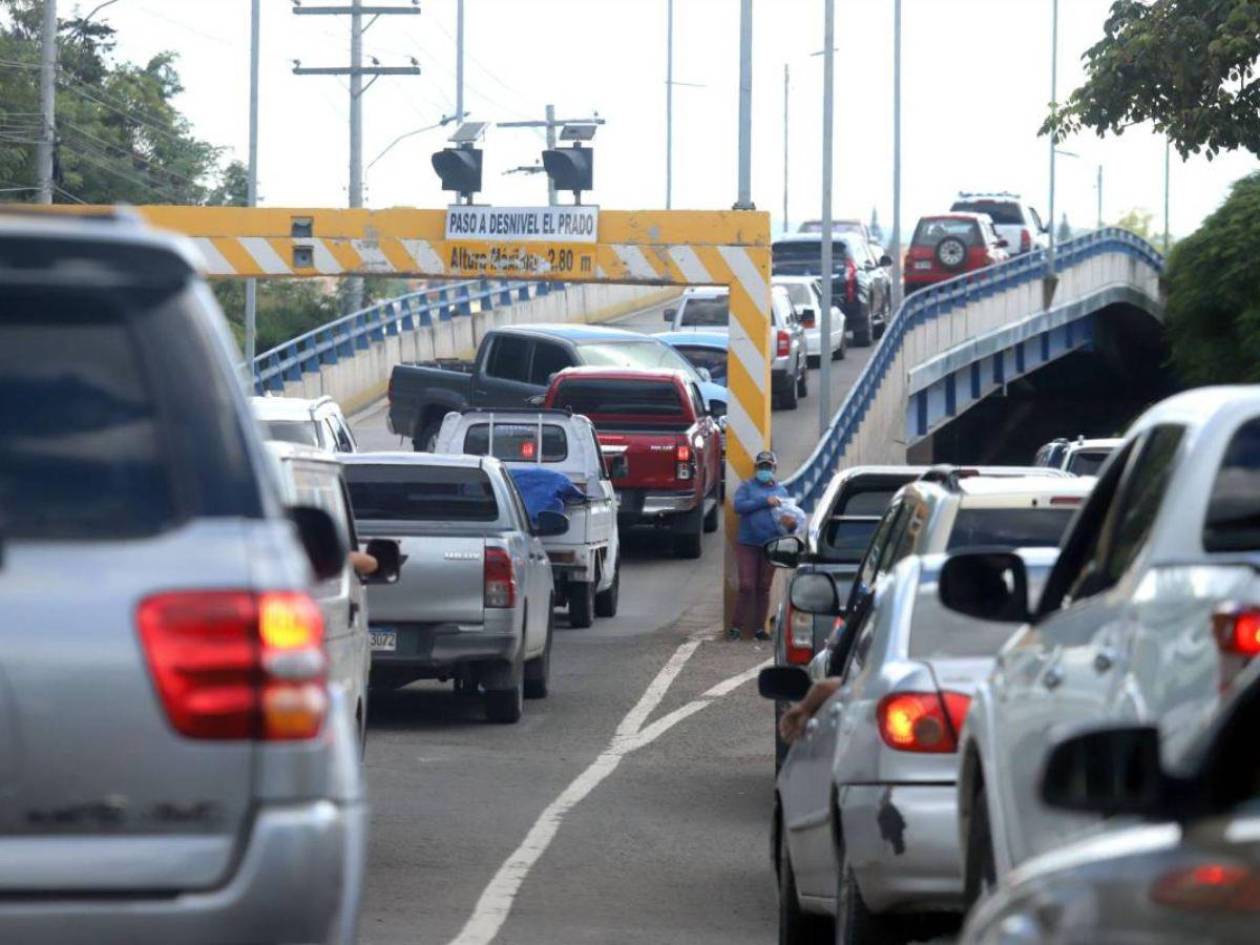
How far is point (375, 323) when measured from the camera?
51.6 meters

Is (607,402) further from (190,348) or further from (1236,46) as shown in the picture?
(190,348)

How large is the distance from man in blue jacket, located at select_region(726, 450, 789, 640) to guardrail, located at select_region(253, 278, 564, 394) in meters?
17.9

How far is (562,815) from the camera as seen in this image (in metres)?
13.1

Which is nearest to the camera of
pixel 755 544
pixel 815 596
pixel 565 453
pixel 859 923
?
pixel 859 923

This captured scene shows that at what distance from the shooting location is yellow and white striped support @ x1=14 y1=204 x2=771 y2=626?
2514 cm

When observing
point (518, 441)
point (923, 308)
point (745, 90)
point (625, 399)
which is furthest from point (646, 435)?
point (923, 308)

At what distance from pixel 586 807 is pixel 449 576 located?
3.50 meters

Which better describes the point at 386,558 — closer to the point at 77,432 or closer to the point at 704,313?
the point at 77,432

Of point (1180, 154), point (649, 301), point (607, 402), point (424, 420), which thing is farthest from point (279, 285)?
point (1180, 154)

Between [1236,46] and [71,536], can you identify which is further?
[1236,46]

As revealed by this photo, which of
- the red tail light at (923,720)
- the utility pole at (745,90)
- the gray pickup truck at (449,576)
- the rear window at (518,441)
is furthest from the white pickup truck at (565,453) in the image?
the red tail light at (923,720)

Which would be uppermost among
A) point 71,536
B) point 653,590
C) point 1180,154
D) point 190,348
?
point 1180,154

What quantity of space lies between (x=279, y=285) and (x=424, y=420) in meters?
40.3

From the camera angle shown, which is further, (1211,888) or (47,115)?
(47,115)
